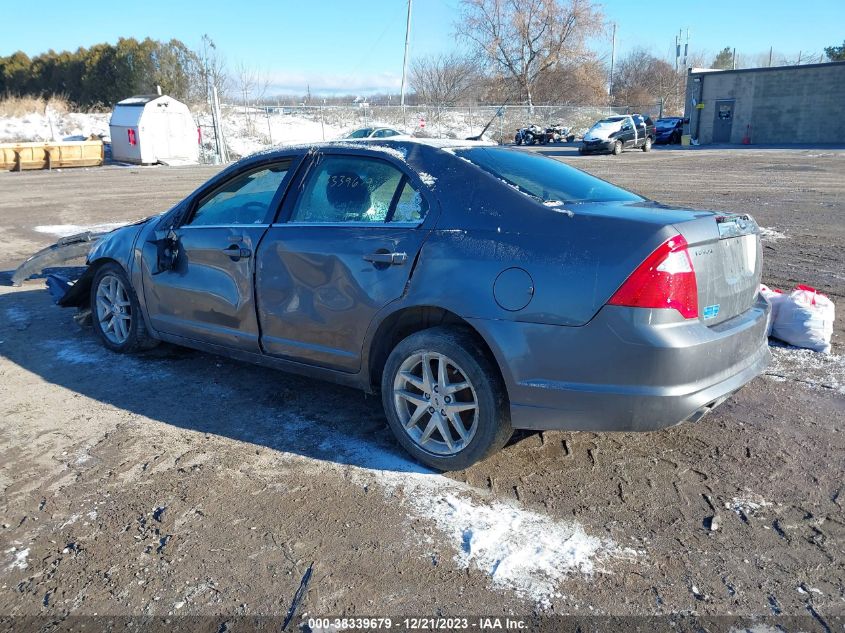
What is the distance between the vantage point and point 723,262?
3336 millimetres

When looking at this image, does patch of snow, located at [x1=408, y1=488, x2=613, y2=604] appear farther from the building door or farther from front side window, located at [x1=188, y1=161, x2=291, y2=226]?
the building door

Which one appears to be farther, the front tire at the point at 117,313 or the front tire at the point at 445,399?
the front tire at the point at 117,313

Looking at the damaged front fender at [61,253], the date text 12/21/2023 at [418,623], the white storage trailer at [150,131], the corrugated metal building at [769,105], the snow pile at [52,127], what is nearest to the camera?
the date text 12/21/2023 at [418,623]

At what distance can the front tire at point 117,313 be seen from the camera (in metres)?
5.26

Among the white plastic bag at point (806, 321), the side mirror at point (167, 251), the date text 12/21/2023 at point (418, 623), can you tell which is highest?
the side mirror at point (167, 251)

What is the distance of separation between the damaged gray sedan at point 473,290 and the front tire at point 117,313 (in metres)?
0.77

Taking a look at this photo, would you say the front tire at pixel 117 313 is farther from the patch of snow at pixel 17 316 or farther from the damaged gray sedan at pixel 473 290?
the patch of snow at pixel 17 316

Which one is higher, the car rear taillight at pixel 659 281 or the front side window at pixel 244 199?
the front side window at pixel 244 199

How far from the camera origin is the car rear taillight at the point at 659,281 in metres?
3.00

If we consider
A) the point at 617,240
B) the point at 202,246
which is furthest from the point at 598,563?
the point at 202,246

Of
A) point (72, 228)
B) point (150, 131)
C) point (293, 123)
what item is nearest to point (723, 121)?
point (293, 123)

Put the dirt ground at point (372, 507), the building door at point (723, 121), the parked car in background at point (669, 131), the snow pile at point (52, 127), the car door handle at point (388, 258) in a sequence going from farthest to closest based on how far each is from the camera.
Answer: the parked car in background at point (669, 131) < the building door at point (723, 121) < the snow pile at point (52, 127) < the car door handle at point (388, 258) < the dirt ground at point (372, 507)

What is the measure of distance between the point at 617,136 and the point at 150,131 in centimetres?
2139

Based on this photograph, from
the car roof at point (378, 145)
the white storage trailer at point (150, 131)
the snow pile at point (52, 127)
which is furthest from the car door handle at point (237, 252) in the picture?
the snow pile at point (52, 127)
